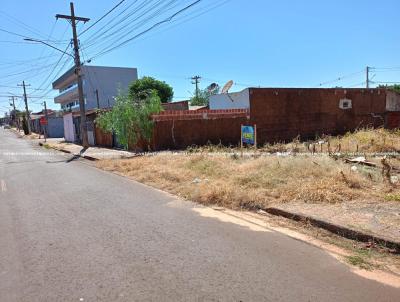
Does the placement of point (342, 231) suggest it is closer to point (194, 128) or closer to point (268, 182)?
point (268, 182)

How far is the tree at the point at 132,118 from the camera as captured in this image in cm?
1855

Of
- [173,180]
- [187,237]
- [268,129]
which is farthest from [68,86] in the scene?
[187,237]

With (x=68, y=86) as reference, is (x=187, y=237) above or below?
below

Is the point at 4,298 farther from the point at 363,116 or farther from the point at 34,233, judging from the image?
the point at 363,116

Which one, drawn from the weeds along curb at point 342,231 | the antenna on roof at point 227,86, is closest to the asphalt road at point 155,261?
the weeds along curb at point 342,231

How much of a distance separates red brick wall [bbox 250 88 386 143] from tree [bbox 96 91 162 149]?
664cm

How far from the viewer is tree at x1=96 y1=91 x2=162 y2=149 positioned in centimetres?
1855

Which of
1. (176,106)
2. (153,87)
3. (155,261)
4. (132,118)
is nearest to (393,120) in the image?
(132,118)

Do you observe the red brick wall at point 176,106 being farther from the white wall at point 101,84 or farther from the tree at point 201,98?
the tree at point 201,98

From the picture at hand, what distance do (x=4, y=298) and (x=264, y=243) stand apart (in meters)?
3.41

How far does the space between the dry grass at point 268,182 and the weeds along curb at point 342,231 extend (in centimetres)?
88

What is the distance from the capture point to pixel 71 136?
3712 centimetres

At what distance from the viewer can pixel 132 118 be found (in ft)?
61.2

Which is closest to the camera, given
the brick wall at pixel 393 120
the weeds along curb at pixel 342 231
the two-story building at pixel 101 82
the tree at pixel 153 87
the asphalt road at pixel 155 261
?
the asphalt road at pixel 155 261
